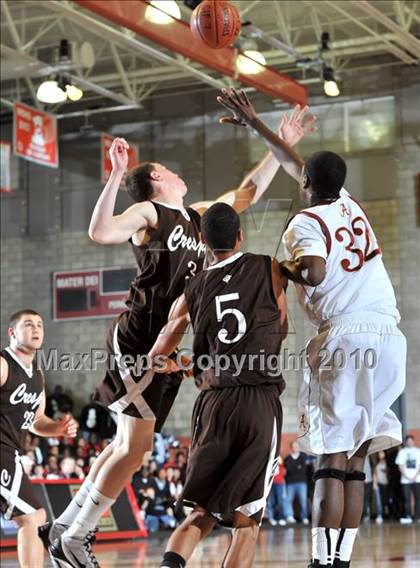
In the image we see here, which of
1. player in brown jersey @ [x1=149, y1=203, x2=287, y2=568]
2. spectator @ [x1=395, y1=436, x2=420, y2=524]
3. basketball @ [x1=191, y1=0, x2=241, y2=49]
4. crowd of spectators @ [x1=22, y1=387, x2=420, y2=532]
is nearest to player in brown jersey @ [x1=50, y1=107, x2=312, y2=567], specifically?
player in brown jersey @ [x1=149, y1=203, x2=287, y2=568]

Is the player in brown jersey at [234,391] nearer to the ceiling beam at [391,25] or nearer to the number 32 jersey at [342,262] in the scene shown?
the number 32 jersey at [342,262]

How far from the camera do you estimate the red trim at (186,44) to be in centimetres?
1304

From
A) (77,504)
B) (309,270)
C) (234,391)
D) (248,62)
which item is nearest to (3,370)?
(77,504)

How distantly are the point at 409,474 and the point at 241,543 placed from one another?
45.5 ft

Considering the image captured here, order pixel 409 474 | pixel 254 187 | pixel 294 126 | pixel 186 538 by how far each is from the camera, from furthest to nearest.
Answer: pixel 409 474, pixel 254 187, pixel 294 126, pixel 186 538

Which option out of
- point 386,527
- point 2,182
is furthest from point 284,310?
point 2,182

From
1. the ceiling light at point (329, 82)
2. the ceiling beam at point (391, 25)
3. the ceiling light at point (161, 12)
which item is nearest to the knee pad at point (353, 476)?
the ceiling light at point (161, 12)

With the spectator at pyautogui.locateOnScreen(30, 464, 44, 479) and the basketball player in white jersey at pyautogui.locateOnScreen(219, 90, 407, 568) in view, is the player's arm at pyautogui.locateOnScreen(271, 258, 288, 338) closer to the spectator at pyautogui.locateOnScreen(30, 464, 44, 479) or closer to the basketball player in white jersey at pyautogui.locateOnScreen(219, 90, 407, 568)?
the basketball player in white jersey at pyautogui.locateOnScreen(219, 90, 407, 568)

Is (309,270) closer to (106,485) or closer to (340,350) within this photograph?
(340,350)

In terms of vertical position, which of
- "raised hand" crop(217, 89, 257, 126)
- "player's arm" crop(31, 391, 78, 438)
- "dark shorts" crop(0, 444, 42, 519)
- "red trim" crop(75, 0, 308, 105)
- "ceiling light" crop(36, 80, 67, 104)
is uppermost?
"red trim" crop(75, 0, 308, 105)

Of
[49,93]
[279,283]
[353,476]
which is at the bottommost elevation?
[353,476]

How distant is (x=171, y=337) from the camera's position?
559 cm

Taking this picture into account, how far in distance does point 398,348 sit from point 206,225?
45.9 inches

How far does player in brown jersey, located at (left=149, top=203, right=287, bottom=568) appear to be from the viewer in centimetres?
497
